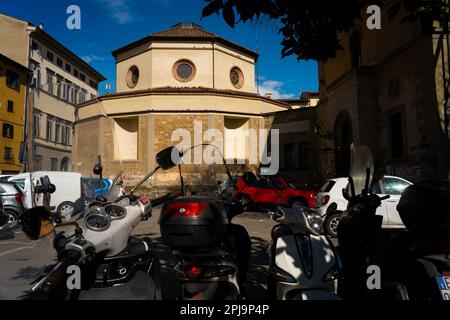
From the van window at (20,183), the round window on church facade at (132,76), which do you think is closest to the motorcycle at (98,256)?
the van window at (20,183)

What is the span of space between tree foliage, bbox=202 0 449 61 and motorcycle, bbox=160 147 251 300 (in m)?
→ 1.76

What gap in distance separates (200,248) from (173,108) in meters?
24.1

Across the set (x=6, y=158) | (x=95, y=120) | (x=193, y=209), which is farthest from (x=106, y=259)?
(x=6, y=158)

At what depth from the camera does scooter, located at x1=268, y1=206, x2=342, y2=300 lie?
101 inches

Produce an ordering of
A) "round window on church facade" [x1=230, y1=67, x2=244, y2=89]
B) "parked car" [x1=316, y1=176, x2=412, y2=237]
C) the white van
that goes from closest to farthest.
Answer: "parked car" [x1=316, y1=176, x2=412, y2=237] < the white van < "round window on church facade" [x1=230, y1=67, x2=244, y2=89]

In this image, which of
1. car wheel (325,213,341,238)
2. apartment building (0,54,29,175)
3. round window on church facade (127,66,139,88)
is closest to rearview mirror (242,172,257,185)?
car wheel (325,213,341,238)

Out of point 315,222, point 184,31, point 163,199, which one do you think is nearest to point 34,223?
point 163,199

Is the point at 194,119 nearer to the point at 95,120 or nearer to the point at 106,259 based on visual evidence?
the point at 95,120

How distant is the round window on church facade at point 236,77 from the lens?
30.7m

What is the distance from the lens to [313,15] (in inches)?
151

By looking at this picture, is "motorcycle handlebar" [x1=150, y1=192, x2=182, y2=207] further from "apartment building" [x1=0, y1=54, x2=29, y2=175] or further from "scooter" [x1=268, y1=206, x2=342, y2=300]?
"apartment building" [x1=0, y1=54, x2=29, y2=175]

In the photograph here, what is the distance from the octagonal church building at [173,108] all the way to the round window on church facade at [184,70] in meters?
0.08

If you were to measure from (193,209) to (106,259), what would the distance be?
2.39ft
